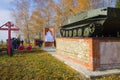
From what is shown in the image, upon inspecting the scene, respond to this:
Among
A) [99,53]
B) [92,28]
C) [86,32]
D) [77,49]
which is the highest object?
[92,28]

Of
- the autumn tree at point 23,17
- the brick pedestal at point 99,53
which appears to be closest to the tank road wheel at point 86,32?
the brick pedestal at point 99,53

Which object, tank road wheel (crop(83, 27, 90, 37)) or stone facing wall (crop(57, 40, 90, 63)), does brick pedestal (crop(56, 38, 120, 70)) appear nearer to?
stone facing wall (crop(57, 40, 90, 63))

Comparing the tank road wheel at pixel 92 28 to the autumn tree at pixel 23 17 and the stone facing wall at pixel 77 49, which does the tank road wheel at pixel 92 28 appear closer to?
the stone facing wall at pixel 77 49

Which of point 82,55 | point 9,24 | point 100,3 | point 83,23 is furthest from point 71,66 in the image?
point 100,3

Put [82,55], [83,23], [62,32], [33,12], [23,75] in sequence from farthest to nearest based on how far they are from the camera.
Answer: [33,12] < [62,32] < [83,23] < [82,55] < [23,75]

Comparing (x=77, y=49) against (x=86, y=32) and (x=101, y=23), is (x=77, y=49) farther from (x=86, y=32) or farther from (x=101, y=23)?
(x=101, y=23)

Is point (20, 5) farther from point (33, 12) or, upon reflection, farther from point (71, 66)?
point (71, 66)

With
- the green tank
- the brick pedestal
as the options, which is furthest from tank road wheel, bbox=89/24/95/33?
the brick pedestal

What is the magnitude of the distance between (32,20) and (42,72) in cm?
3203

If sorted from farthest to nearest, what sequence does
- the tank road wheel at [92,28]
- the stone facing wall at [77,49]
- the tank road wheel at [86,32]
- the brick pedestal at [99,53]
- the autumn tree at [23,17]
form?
1. the autumn tree at [23,17]
2. the tank road wheel at [86,32]
3. the tank road wheel at [92,28]
4. the stone facing wall at [77,49]
5. the brick pedestal at [99,53]

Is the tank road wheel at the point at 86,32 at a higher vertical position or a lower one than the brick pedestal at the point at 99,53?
higher

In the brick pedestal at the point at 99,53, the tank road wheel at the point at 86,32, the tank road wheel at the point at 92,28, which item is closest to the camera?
the brick pedestal at the point at 99,53

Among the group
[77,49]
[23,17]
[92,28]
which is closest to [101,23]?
[92,28]

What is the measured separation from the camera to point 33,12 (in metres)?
39.7
